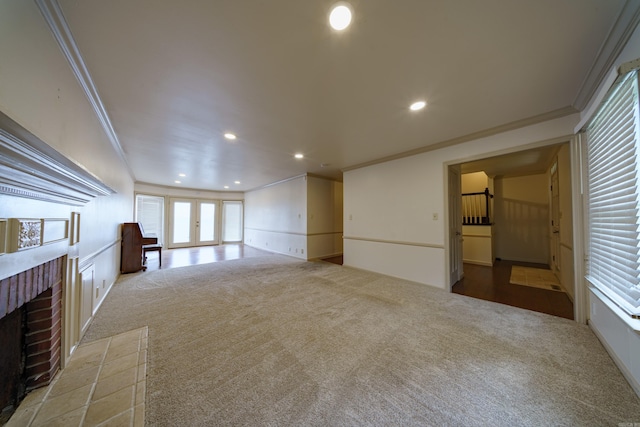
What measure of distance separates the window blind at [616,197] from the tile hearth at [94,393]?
3325 millimetres

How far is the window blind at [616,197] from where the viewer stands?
140cm

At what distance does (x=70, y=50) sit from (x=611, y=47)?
152 inches

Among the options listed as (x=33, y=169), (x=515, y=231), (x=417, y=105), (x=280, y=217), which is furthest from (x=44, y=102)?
(x=515, y=231)

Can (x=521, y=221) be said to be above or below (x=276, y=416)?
above

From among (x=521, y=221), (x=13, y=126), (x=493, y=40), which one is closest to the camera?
(x=13, y=126)

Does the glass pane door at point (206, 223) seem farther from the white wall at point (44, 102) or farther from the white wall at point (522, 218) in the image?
the white wall at point (522, 218)

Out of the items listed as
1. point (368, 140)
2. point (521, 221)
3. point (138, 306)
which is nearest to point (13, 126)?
point (138, 306)

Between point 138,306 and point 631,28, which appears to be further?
point 138,306

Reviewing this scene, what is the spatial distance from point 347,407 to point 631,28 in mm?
2975

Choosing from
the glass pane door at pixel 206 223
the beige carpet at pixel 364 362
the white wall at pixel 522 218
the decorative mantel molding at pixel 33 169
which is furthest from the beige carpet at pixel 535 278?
the glass pane door at pixel 206 223

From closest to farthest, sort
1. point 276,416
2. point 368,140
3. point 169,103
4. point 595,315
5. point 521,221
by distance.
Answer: point 276,416
point 595,315
point 169,103
point 368,140
point 521,221

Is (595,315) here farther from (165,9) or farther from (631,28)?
(165,9)

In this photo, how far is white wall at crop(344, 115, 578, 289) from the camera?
2736 millimetres

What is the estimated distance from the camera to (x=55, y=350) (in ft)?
4.97
